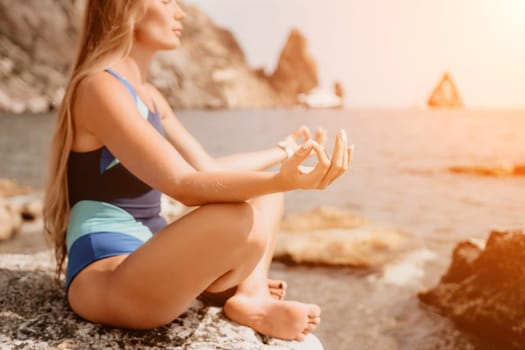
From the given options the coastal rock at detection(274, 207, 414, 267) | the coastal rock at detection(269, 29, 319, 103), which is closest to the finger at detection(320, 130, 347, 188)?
the coastal rock at detection(274, 207, 414, 267)

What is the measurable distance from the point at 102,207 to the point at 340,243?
587 centimetres

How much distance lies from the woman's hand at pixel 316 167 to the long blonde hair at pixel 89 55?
3.95 ft

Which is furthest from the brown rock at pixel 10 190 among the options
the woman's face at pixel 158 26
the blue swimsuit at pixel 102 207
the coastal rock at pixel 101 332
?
the woman's face at pixel 158 26

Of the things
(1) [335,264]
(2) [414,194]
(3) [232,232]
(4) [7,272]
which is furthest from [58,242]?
(2) [414,194]

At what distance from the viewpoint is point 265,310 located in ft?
9.77

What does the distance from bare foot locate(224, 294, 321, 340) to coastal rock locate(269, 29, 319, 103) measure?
16913 cm

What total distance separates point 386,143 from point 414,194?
76.0ft

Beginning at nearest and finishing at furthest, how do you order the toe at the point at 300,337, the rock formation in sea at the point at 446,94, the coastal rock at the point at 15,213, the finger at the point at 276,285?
1. the toe at the point at 300,337
2. the finger at the point at 276,285
3. the coastal rock at the point at 15,213
4. the rock formation in sea at the point at 446,94

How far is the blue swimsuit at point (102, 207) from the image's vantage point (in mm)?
2852

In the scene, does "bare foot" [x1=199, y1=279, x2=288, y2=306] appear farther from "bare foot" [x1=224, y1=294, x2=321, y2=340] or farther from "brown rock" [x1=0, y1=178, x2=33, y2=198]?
"brown rock" [x1=0, y1=178, x2=33, y2=198]

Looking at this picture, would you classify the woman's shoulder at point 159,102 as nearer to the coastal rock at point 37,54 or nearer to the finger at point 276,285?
the finger at point 276,285

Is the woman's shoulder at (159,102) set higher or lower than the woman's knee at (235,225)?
higher

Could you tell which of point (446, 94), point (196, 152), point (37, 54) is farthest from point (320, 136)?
point (446, 94)

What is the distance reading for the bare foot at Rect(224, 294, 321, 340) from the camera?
9.52 ft
